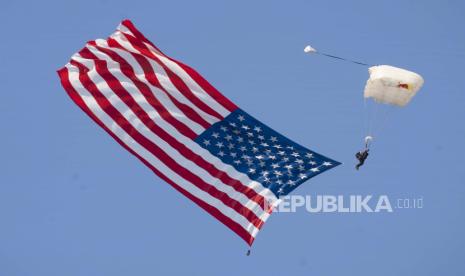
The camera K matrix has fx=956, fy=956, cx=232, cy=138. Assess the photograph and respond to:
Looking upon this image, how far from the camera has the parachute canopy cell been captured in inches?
1286

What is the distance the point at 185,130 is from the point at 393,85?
8.21 metres

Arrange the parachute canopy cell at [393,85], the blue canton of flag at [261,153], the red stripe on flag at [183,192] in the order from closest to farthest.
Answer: the red stripe on flag at [183,192], the blue canton of flag at [261,153], the parachute canopy cell at [393,85]

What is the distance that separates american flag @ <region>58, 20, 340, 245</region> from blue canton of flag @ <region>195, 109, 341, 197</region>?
0.10 ft

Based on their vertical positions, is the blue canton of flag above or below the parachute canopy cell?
below

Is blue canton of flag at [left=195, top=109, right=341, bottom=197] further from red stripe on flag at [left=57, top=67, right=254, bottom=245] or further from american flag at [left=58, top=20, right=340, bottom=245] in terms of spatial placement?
red stripe on flag at [left=57, top=67, right=254, bottom=245]

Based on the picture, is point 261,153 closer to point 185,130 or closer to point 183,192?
point 185,130

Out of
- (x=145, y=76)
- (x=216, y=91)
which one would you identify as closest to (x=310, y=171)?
(x=216, y=91)

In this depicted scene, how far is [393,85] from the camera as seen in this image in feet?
107

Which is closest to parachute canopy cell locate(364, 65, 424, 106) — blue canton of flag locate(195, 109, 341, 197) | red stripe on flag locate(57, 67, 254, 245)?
blue canton of flag locate(195, 109, 341, 197)

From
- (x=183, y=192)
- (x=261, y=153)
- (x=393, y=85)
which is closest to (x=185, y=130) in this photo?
(x=183, y=192)

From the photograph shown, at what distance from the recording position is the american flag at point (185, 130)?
1108 inches

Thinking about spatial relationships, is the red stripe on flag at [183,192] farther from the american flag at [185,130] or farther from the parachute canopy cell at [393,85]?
the parachute canopy cell at [393,85]

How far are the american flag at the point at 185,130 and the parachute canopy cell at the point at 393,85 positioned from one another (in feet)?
18.9

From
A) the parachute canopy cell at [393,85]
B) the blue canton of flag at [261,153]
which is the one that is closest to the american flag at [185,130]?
the blue canton of flag at [261,153]
